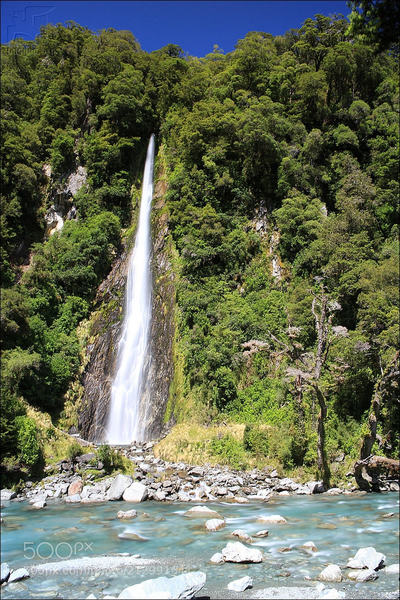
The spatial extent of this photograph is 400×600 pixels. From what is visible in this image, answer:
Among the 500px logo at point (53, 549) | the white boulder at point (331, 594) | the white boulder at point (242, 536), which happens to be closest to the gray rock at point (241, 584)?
the white boulder at point (331, 594)

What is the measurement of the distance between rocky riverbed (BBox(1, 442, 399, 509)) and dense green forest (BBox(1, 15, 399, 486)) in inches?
36.5

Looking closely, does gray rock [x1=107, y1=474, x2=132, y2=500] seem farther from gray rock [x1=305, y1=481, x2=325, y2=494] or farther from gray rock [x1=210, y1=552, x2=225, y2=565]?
gray rock [x1=210, y1=552, x2=225, y2=565]

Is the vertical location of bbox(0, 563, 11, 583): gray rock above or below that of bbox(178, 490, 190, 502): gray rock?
above

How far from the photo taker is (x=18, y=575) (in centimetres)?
529

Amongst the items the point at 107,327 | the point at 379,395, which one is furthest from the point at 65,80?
the point at 379,395

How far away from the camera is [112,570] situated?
18.3 ft

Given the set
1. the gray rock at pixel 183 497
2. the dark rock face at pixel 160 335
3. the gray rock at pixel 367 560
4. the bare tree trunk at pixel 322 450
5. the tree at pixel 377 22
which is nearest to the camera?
the tree at pixel 377 22

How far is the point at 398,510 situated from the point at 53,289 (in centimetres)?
1818

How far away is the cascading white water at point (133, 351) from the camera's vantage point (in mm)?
18031

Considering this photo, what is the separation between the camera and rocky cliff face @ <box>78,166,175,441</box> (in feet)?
59.1

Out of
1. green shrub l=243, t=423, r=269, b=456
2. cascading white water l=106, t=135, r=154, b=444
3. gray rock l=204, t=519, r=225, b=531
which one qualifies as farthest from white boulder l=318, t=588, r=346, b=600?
cascading white water l=106, t=135, r=154, b=444

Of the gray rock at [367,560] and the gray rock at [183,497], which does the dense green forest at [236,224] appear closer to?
the gray rock at [183,497]

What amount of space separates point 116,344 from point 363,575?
17.0 m

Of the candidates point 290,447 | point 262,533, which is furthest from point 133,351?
point 262,533
